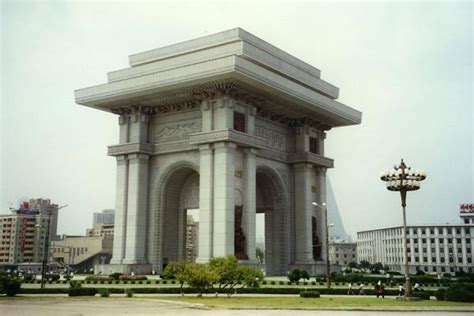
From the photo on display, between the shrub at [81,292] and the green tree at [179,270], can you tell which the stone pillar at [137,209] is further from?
the shrub at [81,292]

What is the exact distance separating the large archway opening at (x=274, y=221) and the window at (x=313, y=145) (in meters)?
4.94

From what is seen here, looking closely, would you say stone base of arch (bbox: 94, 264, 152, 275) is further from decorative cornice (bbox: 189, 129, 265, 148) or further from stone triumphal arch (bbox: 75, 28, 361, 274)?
decorative cornice (bbox: 189, 129, 265, 148)

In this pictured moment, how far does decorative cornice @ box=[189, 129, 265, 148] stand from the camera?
1404 inches

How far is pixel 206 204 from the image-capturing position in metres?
36.2

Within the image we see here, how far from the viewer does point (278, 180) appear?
4281 centimetres

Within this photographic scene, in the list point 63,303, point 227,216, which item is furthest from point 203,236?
point 63,303

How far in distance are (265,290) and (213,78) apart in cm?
1461

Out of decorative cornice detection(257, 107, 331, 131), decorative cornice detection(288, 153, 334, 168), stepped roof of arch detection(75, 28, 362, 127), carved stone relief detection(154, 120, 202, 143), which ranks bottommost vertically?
decorative cornice detection(288, 153, 334, 168)

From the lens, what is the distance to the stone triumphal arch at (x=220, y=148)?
36.0 m

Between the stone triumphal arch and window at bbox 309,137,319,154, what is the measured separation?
0.09 meters

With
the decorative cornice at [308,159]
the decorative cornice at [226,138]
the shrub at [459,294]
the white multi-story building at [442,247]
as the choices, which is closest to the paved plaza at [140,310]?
the shrub at [459,294]

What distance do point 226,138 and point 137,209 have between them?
9.60 metres

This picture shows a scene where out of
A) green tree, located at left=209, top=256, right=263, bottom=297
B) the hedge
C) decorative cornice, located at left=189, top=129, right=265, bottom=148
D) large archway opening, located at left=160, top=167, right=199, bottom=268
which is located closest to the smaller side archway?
large archway opening, located at left=160, top=167, right=199, bottom=268

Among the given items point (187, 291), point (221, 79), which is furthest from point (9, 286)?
point (221, 79)
